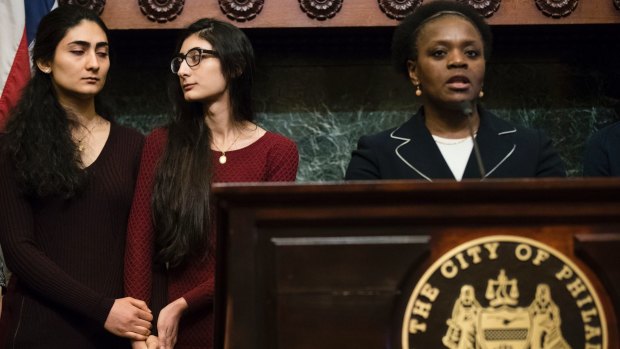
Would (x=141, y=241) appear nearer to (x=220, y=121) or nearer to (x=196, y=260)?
(x=196, y=260)

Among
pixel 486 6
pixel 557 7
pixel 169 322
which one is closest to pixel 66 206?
pixel 169 322

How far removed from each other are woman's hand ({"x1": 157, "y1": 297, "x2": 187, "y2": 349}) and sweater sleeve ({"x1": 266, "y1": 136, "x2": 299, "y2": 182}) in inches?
18.6

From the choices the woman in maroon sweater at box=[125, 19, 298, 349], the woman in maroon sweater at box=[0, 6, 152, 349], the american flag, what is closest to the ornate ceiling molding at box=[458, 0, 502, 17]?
the woman in maroon sweater at box=[125, 19, 298, 349]

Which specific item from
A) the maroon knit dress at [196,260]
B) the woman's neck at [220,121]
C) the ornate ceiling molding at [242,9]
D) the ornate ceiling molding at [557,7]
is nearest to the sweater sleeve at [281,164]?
the maroon knit dress at [196,260]

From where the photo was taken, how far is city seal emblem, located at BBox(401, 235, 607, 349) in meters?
1.54

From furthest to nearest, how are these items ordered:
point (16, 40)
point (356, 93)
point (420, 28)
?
point (356, 93) < point (16, 40) < point (420, 28)

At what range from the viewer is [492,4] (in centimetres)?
334

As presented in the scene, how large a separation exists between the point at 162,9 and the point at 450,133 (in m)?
1.42

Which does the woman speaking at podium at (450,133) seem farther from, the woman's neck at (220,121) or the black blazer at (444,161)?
the woman's neck at (220,121)

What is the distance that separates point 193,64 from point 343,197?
1403 millimetres

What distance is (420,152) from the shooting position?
7.83 ft

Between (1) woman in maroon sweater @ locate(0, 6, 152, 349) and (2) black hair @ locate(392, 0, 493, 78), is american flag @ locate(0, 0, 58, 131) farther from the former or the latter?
(2) black hair @ locate(392, 0, 493, 78)

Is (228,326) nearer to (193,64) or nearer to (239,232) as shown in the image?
(239,232)

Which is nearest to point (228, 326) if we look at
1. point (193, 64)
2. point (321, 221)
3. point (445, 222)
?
point (321, 221)
